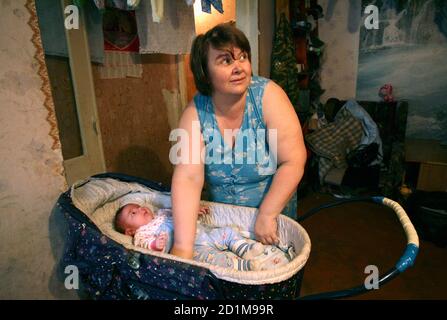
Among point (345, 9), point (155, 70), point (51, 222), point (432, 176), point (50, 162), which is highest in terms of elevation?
point (345, 9)

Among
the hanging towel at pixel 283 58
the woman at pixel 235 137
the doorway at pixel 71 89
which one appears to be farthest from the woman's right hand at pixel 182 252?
the hanging towel at pixel 283 58

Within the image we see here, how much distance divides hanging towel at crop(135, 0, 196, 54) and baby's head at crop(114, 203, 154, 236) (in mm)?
955

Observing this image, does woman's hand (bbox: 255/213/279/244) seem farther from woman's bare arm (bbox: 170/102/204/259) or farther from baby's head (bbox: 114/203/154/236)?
baby's head (bbox: 114/203/154/236)

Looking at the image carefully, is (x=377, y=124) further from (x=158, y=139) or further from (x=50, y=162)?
(x=50, y=162)

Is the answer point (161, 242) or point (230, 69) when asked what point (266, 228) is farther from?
point (230, 69)

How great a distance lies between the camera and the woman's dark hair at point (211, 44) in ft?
3.10

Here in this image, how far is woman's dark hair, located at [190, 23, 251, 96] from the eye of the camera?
0.95 meters

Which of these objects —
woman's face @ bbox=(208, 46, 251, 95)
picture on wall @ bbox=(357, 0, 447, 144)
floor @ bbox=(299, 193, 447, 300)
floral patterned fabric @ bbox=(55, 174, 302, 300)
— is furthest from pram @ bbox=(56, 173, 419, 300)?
picture on wall @ bbox=(357, 0, 447, 144)

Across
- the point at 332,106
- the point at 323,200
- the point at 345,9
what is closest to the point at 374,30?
the point at 345,9

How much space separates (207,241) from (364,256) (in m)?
1.40

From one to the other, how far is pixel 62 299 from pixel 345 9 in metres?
3.93

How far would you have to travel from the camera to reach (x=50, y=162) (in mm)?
1108

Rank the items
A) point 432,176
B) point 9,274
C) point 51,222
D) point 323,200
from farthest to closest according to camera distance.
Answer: point 323,200, point 432,176, point 51,222, point 9,274
